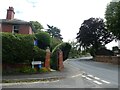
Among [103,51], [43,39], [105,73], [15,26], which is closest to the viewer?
[105,73]

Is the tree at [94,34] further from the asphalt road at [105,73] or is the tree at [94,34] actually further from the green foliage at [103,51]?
the asphalt road at [105,73]

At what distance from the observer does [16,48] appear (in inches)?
903

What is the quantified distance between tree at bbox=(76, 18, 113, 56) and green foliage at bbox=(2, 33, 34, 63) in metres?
55.1

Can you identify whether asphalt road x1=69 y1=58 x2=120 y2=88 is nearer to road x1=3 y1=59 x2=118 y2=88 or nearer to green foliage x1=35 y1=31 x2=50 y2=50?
road x1=3 y1=59 x2=118 y2=88

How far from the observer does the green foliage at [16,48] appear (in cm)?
2256

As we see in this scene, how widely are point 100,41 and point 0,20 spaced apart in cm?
4479

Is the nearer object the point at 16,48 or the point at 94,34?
the point at 16,48

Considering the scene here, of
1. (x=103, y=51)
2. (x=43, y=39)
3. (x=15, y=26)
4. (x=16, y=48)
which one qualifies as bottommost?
(x=16, y=48)

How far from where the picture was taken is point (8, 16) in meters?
40.7

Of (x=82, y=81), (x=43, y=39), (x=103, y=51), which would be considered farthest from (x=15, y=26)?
(x=103, y=51)

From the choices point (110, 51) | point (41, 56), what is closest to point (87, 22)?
point (110, 51)

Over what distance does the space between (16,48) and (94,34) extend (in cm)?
5658

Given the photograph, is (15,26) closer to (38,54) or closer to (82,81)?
(38,54)

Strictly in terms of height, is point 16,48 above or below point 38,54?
above
